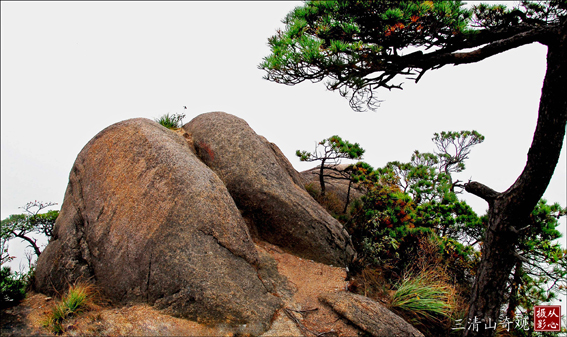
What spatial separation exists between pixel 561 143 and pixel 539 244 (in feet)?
11.6

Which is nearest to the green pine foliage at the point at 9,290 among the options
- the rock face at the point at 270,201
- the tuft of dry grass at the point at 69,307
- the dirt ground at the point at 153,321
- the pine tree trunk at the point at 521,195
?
the dirt ground at the point at 153,321

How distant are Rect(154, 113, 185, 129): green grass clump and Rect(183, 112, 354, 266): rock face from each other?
1.85 m

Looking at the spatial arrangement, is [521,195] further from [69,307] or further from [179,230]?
[69,307]

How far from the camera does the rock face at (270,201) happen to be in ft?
29.0

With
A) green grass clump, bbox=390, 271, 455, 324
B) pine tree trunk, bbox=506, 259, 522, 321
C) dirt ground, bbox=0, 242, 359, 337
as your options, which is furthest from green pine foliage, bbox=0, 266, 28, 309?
pine tree trunk, bbox=506, 259, 522, 321

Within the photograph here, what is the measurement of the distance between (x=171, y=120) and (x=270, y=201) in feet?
14.9

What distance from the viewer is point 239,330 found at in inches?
235

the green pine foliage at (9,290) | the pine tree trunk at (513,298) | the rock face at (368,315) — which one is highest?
the pine tree trunk at (513,298)

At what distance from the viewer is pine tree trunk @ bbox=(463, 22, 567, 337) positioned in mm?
6180

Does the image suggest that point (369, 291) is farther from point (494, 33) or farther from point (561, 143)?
point (494, 33)

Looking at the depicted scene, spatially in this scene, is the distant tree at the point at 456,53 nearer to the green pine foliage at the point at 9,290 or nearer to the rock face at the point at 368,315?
the rock face at the point at 368,315

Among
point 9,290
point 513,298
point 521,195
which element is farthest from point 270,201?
point 513,298

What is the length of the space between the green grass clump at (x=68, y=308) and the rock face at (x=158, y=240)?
45 centimetres

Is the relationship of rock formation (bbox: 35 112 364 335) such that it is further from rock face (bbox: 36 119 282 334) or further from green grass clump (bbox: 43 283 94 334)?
green grass clump (bbox: 43 283 94 334)
